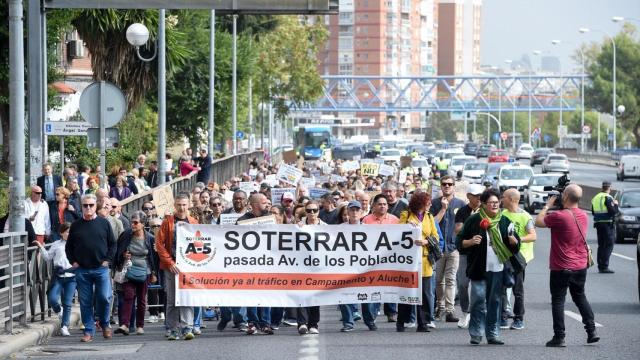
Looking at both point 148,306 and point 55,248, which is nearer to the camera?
point 55,248

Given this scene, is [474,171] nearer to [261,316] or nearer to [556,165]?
[556,165]

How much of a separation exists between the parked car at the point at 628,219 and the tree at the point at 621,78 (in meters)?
107

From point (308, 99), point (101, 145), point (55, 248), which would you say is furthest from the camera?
point (308, 99)

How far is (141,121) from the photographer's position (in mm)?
49281

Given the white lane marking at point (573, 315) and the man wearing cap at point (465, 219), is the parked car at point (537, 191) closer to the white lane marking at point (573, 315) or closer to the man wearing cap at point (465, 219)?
the white lane marking at point (573, 315)

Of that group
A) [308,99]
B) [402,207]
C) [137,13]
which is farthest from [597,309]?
[308,99]

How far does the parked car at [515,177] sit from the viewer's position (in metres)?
52.7

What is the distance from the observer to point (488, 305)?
1520 centimetres

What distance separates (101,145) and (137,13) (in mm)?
13811

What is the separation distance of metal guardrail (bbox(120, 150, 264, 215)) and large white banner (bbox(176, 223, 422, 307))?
17.0 ft

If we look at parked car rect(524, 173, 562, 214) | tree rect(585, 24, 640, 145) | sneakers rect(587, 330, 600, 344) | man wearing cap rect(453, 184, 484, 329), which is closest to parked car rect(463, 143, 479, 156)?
tree rect(585, 24, 640, 145)

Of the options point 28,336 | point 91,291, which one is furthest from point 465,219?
point 28,336

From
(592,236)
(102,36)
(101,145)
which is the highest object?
(102,36)

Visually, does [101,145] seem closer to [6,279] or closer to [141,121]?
[6,279]
